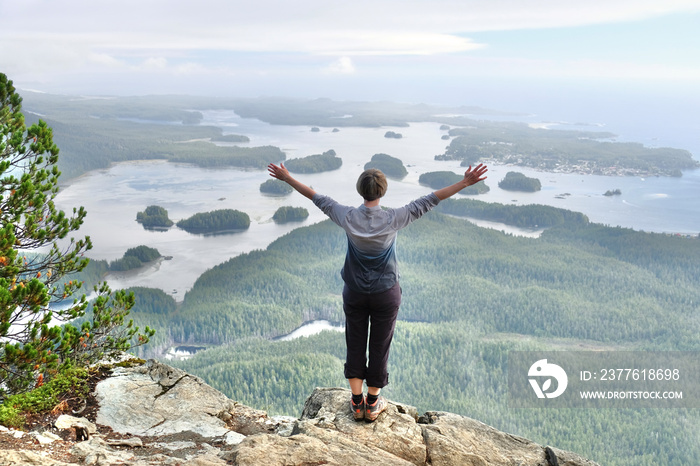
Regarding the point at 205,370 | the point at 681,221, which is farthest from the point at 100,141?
the point at 681,221

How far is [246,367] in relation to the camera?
64.4m

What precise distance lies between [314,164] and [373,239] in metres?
166

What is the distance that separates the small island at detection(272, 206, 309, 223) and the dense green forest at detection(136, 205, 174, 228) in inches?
1104

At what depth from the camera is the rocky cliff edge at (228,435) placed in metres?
6.68

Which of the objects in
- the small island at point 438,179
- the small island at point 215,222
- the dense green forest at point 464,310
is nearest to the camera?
the dense green forest at point 464,310

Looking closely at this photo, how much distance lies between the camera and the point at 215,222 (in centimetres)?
13488

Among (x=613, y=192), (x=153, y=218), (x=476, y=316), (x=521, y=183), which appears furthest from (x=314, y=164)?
(x=613, y=192)

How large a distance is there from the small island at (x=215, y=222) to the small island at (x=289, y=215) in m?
11.4

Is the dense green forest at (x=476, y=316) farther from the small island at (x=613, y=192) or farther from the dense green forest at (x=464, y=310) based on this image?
the small island at (x=613, y=192)

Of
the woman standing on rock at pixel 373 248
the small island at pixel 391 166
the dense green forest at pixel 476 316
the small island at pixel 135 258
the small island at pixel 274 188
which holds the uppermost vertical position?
the woman standing on rock at pixel 373 248

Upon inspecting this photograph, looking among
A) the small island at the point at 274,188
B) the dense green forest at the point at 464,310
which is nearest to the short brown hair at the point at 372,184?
the dense green forest at the point at 464,310

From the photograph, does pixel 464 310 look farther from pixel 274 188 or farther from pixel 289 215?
pixel 274 188

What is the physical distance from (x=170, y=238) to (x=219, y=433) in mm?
131175

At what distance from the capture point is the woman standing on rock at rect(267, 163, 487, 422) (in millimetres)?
6605
